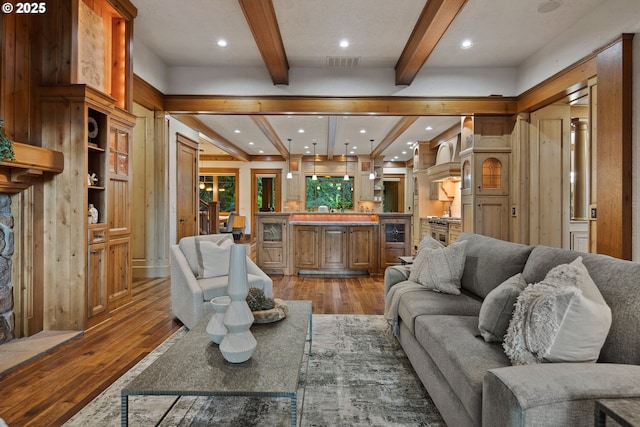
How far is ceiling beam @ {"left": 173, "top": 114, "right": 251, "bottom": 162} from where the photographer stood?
6.58 metres

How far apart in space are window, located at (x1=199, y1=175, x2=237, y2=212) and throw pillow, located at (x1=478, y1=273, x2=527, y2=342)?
1175 centimetres

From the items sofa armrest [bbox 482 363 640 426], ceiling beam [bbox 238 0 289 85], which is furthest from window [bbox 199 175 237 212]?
sofa armrest [bbox 482 363 640 426]

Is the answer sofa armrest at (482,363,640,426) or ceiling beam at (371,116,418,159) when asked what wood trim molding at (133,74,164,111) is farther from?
sofa armrest at (482,363,640,426)

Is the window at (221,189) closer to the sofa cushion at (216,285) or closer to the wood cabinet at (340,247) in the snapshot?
the wood cabinet at (340,247)

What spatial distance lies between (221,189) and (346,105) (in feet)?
27.9

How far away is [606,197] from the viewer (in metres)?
3.54

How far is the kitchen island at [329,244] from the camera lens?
6094mm

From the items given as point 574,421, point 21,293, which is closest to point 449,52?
point 574,421

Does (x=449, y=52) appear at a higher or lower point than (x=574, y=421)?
higher

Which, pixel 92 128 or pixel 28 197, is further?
pixel 92 128

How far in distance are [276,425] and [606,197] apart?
12.5 feet

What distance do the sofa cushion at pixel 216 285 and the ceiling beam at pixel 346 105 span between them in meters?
3.00

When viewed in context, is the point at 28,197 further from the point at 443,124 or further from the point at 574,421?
the point at 443,124

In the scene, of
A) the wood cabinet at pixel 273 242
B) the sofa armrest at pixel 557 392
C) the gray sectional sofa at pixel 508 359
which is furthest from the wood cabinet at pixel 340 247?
the sofa armrest at pixel 557 392
